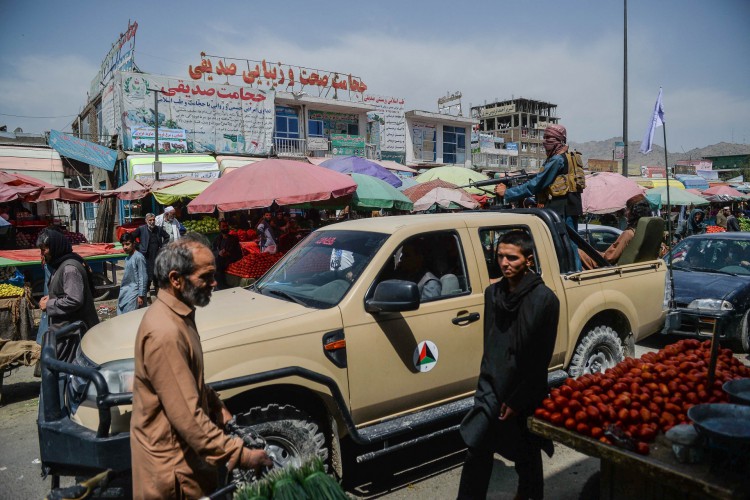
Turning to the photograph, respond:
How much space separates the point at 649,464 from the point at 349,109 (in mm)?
28964

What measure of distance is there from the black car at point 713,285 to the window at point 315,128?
2260cm

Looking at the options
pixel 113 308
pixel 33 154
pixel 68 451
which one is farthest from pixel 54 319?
pixel 33 154

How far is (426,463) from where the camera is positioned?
13.3 feet

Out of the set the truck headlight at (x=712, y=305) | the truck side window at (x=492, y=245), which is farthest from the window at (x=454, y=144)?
the truck side window at (x=492, y=245)

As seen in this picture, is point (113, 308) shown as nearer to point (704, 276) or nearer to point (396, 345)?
point (396, 345)

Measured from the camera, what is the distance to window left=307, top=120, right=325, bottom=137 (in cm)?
2847

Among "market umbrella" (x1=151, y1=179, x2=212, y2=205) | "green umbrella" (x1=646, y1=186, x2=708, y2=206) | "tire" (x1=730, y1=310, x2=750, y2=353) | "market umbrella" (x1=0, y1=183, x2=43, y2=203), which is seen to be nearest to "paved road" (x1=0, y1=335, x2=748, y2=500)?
"tire" (x1=730, y1=310, x2=750, y2=353)

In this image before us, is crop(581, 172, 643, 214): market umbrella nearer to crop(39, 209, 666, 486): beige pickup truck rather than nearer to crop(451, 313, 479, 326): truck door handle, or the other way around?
crop(39, 209, 666, 486): beige pickup truck

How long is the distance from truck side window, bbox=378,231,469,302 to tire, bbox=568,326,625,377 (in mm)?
1451

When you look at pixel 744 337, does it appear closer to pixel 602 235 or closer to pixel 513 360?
pixel 602 235

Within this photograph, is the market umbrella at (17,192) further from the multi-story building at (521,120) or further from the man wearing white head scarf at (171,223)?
the multi-story building at (521,120)

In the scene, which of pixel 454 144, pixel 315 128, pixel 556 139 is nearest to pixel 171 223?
pixel 556 139

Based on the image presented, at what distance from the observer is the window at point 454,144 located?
36406 millimetres

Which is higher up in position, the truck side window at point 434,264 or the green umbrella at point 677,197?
the green umbrella at point 677,197
